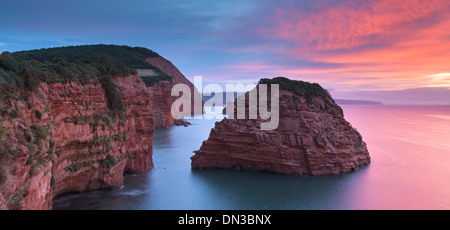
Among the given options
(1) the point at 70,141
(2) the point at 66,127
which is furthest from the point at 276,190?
(2) the point at 66,127

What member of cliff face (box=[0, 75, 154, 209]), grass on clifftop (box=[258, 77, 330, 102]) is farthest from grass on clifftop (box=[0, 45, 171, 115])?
grass on clifftop (box=[258, 77, 330, 102])

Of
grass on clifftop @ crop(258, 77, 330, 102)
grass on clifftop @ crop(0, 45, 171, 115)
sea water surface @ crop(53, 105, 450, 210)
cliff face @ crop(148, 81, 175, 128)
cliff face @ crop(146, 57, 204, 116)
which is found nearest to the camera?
grass on clifftop @ crop(0, 45, 171, 115)

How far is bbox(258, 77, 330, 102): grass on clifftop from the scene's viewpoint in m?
29.7

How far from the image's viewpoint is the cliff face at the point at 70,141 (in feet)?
29.0

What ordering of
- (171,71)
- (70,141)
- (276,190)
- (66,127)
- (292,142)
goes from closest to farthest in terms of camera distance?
(66,127) < (70,141) < (276,190) < (292,142) < (171,71)

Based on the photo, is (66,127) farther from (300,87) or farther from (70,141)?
(300,87)

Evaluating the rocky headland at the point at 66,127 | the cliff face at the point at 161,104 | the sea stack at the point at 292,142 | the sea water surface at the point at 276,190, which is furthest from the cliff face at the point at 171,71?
the rocky headland at the point at 66,127

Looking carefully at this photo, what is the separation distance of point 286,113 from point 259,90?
3481 millimetres

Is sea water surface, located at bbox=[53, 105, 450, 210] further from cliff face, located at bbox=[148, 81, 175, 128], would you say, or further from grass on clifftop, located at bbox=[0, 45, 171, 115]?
cliff face, located at bbox=[148, 81, 175, 128]

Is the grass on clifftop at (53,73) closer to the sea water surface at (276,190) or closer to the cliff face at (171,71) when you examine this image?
the sea water surface at (276,190)

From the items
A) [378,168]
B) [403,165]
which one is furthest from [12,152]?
[403,165]

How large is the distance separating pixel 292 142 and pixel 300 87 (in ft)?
21.4

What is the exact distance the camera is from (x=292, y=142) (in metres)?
26.7

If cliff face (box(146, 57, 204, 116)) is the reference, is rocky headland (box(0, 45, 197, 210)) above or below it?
below
